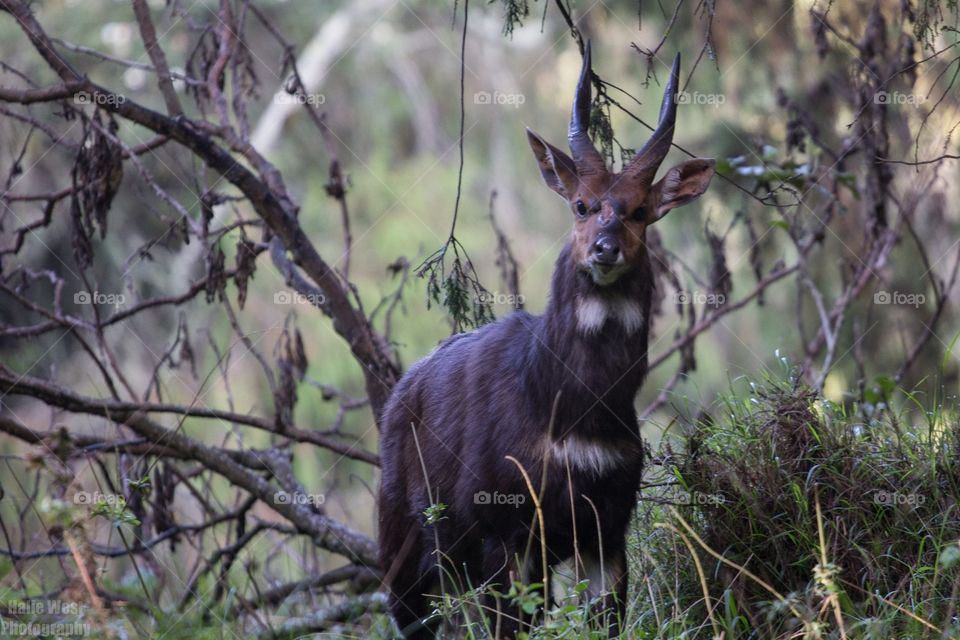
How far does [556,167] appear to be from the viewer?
595 cm

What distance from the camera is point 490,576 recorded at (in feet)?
18.2

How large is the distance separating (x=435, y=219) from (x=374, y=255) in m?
1.05

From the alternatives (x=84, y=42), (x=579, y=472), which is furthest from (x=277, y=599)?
(x=84, y=42)

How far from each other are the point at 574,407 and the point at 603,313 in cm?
44

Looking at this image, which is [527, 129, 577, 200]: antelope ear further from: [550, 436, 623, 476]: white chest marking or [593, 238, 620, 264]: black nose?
[550, 436, 623, 476]: white chest marking

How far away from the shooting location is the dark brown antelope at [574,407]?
5477 millimetres
